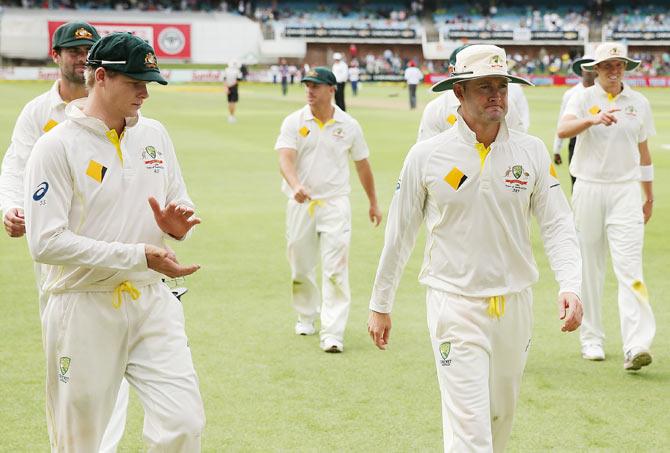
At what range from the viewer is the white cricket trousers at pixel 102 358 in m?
4.89

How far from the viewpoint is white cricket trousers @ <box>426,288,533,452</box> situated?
498 cm

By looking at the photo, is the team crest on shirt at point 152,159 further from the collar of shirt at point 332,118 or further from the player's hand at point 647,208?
the player's hand at point 647,208

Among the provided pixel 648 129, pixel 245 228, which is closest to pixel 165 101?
pixel 245 228

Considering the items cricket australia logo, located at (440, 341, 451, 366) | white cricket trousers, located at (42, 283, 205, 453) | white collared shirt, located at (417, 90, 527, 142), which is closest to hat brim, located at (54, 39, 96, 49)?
white cricket trousers, located at (42, 283, 205, 453)

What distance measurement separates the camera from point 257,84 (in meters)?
65.6

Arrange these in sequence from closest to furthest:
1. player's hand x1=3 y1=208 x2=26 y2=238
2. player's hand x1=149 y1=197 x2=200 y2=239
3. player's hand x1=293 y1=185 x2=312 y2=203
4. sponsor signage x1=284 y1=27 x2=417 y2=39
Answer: player's hand x1=149 y1=197 x2=200 y2=239, player's hand x1=3 y1=208 x2=26 y2=238, player's hand x1=293 y1=185 x2=312 y2=203, sponsor signage x1=284 y1=27 x2=417 y2=39

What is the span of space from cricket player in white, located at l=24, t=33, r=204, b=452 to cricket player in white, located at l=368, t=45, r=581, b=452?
1244 millimetres

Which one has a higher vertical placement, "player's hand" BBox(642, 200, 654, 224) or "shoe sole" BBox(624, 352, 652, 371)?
"player's hand" BBox(642, 200, 654, 224)

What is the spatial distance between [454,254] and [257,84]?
6131 centimetres

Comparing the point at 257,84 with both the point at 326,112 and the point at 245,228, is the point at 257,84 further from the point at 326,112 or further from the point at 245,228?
the point at 326,112

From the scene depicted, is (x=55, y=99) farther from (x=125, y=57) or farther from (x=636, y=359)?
(x=636, y=359)

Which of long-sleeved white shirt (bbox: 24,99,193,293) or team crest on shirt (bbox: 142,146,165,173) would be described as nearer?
long-sleeved white shirt (bbox: 24,99,193,293)

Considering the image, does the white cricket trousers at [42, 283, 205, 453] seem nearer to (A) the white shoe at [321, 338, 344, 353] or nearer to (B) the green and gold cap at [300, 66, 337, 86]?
(A) the white shoe at [321, 338, 344, 353]

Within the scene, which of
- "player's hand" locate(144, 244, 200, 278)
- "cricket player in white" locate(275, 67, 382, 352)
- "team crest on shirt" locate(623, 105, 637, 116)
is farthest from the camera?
"cricket player in white" locate(275, 67, 382, 352)
